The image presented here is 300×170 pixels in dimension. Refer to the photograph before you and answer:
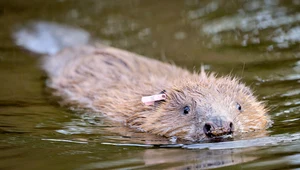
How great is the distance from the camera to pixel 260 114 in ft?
19.0

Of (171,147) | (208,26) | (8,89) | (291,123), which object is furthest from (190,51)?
(171,147)

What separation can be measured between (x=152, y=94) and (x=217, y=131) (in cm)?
136

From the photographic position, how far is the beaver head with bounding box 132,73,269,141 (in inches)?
202

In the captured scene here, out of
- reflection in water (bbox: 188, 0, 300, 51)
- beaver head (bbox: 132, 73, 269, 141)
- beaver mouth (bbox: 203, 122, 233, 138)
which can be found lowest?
beaver mouth (bbox: 203, 122, 233, 138)

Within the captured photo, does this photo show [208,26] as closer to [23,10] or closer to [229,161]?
[23,10]

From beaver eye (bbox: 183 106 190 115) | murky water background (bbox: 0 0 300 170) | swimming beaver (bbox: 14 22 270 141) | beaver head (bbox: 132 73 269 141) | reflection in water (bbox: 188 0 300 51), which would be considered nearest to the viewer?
murky water background (bbox: 0 0 300 170)

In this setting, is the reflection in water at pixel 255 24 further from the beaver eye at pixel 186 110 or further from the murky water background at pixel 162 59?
the beaver eye at pixel 186 110

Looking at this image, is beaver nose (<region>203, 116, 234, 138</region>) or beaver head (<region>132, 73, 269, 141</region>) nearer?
beaver nose (<region>203, 116, 234, 138</region>)

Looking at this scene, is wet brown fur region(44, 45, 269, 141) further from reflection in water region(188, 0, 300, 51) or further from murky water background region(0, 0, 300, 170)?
reflection in water region(188, 0, 300, 51)

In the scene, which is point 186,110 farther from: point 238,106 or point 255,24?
point 255,24

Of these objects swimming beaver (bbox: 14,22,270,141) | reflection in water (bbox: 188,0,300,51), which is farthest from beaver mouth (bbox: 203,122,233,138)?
reflection in water (bbox: 188,0,300,51)

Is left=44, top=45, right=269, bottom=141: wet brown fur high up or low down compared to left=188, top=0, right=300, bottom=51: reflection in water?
down

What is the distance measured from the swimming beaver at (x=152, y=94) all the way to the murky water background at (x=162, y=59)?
17 cm

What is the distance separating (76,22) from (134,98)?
4763mm
